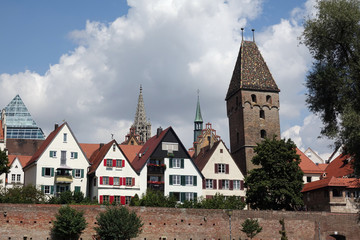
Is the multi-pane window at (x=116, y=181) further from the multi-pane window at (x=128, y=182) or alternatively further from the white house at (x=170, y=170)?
the white house at (x=170, y=170)

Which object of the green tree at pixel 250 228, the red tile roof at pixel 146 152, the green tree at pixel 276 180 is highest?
the red tile roof at pixel 146 152

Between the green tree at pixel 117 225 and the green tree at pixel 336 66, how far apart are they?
53.1 feet

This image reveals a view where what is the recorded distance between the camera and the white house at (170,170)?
197 feet

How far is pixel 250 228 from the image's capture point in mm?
45906

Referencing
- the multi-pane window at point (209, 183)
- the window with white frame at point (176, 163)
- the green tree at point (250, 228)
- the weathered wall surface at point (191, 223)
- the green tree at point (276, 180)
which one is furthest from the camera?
the multi-pane window at point (209, 183)

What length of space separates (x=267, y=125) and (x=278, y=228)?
82.1 feet

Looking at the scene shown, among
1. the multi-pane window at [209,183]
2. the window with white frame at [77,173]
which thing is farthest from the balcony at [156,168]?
the window with white frame at [77,173]

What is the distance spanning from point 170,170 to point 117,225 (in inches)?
810

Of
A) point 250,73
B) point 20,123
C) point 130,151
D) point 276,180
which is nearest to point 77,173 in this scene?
point 130,151

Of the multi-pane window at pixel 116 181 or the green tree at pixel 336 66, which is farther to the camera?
the multi-pane window at pixel 116 181

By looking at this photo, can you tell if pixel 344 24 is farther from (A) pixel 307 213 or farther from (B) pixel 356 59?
(A) pixel 307 213

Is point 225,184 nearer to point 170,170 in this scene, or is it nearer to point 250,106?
point 170,170

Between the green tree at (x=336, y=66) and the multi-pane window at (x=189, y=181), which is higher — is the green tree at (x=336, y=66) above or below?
above

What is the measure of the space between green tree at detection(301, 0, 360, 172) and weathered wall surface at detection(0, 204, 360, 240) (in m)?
16.6
